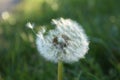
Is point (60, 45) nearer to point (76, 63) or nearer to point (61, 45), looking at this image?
point (61, 45)

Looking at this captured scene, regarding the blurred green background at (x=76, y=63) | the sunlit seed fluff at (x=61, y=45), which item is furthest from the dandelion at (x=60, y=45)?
the blurred green background at (x=76, y=63)

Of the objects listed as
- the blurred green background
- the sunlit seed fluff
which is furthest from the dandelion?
the blurred green background

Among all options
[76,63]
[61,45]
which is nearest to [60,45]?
[61,45]

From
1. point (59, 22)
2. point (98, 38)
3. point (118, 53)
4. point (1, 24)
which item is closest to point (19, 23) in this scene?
point (1, 24)

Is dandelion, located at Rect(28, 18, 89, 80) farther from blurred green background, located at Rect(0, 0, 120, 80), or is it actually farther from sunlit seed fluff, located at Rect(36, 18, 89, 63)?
blurred green background, located at Rect(0, 0, 120, 80)

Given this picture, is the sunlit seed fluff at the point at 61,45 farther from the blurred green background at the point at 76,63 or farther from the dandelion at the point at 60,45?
the blurred green background at the point at 76,63

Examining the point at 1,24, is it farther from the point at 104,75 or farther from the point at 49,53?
the point at 49,53
